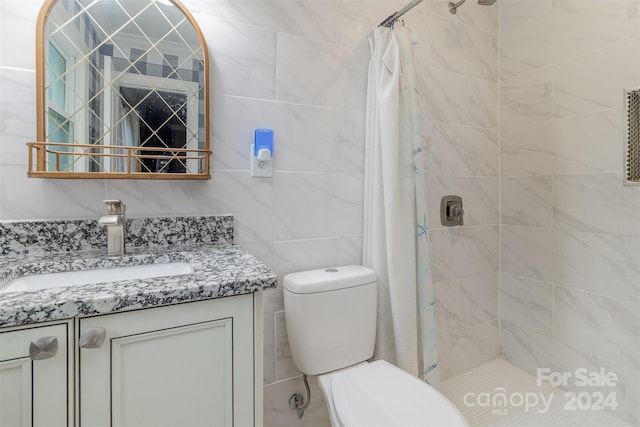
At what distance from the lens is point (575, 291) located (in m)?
1.56

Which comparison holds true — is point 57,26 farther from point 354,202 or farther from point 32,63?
point 354,202

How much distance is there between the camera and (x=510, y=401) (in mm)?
1584

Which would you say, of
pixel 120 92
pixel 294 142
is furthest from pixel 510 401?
pixel 120 92

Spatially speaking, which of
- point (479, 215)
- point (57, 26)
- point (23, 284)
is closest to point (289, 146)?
point (57, 26)

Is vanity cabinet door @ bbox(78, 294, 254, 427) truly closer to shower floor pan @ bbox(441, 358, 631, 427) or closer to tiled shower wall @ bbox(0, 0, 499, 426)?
tiled shower wall @ bbox(0, 0, 499, 426)

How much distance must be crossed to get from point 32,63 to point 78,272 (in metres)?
0.66

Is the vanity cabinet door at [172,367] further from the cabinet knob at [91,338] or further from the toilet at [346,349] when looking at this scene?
the toilet at [346,349]

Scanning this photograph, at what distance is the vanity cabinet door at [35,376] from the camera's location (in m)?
0.57

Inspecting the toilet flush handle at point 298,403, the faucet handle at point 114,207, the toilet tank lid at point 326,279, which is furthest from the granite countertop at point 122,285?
the toilet flush handle at point 298,403

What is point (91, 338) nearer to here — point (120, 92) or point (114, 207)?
point (114, 207)

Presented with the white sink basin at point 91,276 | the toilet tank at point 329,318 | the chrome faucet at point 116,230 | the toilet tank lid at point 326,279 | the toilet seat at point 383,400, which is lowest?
the toilet seat at point 383,400

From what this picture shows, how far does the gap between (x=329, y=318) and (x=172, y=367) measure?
0.60 meters

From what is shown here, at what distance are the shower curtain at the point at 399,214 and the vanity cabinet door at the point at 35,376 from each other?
1047mm

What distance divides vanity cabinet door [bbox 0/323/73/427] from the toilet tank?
2.22 feet
